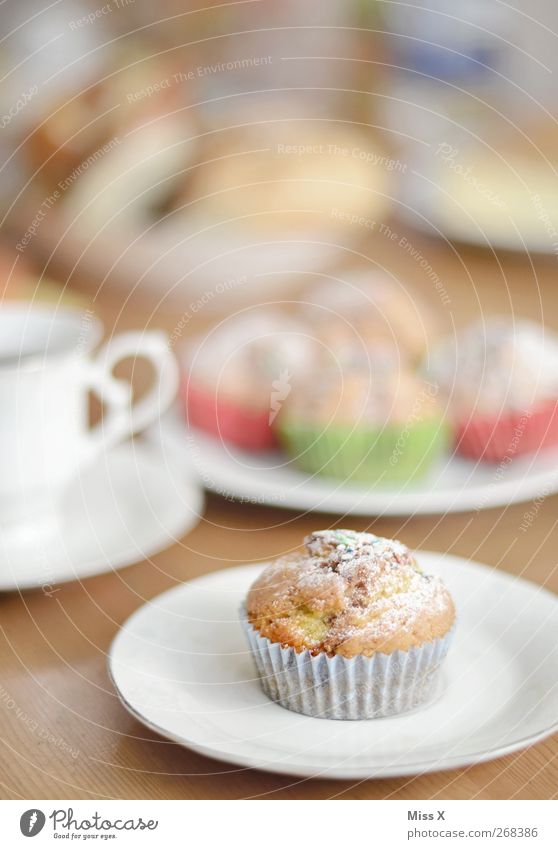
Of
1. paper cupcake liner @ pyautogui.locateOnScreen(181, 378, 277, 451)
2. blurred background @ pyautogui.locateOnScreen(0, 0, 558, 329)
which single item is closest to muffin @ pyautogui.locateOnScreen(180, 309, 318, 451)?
paper cupcake liner @ pyautogui.locateOnScreen(181, 378, 277, 451)

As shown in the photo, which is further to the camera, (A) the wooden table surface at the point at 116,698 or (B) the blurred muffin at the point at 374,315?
(B) the blurred muffin at the point at 374,315

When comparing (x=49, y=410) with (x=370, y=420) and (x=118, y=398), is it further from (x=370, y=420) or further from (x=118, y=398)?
(x=370, y=420)

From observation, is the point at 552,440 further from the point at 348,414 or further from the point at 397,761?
the point at 397,761

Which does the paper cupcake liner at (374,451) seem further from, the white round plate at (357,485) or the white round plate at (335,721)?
the white round plate at (335,721)

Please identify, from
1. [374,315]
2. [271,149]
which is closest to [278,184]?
[271,149]

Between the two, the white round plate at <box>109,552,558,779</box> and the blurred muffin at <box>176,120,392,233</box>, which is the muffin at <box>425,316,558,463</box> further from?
the blurred muffin at <box>176,120,392,233</box>

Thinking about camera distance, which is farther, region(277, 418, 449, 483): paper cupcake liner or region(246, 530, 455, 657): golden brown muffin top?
region(277, 418, 449, 483): paper cupcake liner

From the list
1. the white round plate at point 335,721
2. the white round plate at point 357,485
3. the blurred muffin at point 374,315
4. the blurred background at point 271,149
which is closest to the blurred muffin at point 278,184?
the blurred background at point 271,149
